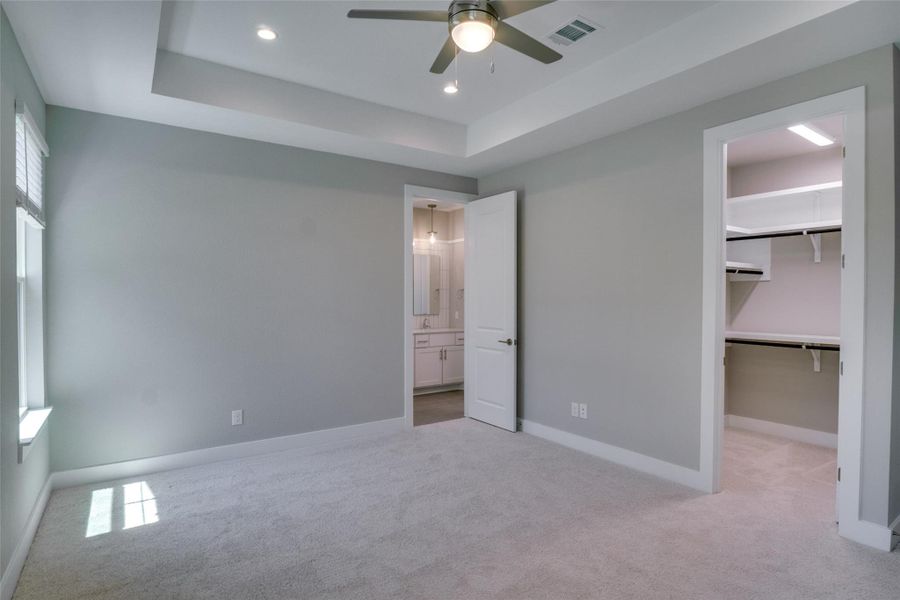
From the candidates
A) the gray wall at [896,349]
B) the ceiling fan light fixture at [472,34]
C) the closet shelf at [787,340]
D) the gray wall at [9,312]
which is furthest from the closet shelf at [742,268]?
the gray wall at [9,312]

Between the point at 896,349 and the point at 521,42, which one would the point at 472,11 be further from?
the point at 896,349

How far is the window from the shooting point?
2.79m

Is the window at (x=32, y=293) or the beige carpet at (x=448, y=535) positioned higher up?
the window at (x=32, y=293)

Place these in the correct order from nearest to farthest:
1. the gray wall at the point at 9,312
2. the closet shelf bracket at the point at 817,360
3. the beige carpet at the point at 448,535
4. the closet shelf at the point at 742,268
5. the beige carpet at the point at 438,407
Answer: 1. the gray wall at the point at 9,312
2. the beige carpet at the point at 448,535
3. the closet shelf bracket at the point at 817,360
4. the closet shelf at the point at 742,268
5. the beige carpet at the point at 438,407

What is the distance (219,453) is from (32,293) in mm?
1689

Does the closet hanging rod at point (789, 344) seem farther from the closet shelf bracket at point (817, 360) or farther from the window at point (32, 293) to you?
the window at point (32, 293)

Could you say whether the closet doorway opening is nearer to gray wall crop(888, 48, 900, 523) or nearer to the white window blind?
gray wall crop(888, 48, 900, 523)

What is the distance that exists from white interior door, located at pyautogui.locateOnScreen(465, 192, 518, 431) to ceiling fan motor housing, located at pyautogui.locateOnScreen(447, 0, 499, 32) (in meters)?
2.65

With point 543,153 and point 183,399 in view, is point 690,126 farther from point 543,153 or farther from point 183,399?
point 183,399

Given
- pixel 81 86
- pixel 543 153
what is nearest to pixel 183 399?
pixel 81 86

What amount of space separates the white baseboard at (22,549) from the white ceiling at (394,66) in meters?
2.48

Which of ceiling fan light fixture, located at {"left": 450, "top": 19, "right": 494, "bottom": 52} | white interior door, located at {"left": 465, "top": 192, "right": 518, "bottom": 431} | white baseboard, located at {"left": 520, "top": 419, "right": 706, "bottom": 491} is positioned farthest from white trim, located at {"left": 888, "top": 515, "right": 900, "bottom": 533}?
ceiling fan light fixture, located at {"left": 450, "top": 19, "right": 494, "bottom": 52}

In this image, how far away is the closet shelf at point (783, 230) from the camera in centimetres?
396

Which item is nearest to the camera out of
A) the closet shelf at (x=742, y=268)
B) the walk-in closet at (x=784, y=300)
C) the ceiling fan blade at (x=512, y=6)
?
the ceiling fan blade at (x=512, y=6)
